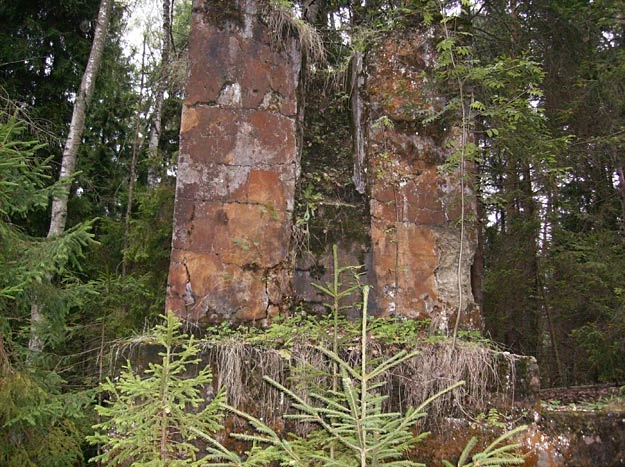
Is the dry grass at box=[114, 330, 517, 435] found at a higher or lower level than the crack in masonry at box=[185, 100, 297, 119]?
lower

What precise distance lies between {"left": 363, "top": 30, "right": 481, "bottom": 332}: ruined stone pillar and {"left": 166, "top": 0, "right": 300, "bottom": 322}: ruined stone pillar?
79cm

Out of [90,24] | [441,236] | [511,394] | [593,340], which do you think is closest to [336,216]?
[441,236]

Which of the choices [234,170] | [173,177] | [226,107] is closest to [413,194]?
[234,170]

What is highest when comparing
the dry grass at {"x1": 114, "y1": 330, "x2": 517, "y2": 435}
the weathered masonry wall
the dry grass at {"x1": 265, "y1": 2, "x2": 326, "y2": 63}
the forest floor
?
the dry grass at {"x1": 265, "y1": 2, "x2": 326, "y2": 63}

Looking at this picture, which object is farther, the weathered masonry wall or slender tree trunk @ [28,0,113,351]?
slender tree trunk @ [28,0,113,351]

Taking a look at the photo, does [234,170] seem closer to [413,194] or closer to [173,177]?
[413,194]

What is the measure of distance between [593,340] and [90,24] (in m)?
8.55

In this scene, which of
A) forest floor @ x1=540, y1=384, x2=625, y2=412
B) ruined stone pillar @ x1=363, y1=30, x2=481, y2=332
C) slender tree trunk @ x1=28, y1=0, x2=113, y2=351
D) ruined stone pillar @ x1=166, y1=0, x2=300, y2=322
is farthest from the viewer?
slender tree trunk @ x1=28, y1=0, x2=113, y2=351

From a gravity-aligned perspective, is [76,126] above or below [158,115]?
below

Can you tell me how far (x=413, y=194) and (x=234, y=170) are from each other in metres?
1.59

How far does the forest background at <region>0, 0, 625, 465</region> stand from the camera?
392cm

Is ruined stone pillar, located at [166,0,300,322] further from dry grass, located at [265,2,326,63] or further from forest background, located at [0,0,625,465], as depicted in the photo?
forest background, located at [0,0,625,465]

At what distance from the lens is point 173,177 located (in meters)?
6.78

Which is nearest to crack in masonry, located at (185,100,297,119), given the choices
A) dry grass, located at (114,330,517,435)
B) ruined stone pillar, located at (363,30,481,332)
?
ruined stone pillar, located at (363,30,481,332)
